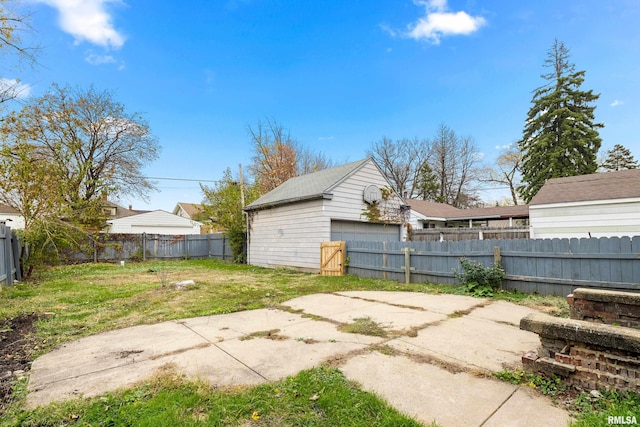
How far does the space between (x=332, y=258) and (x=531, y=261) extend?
548cm

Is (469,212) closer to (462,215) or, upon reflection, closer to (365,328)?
(462,215)

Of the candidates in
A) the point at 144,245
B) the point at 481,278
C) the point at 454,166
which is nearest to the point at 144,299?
the point at 481,278

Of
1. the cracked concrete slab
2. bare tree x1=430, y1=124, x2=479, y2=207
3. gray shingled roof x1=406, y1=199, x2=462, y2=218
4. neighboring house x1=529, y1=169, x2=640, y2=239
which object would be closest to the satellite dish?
neighboring house x1=529, y1=169, x2=640, y2=239

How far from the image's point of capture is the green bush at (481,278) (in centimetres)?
659

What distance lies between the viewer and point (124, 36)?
435 inches

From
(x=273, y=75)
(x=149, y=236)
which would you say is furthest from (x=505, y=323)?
(x=149, y=236)

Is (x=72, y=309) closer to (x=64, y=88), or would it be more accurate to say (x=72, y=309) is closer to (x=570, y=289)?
(x=570, y=289)

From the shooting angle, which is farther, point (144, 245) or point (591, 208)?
point (144, 245)

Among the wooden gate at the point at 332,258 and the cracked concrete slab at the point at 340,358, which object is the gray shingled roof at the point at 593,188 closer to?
the wooden gate at the point at 332,258

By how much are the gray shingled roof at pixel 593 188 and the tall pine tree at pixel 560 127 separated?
10245 mm

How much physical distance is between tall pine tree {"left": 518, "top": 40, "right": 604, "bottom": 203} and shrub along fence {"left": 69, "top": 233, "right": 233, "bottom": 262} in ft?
75.9

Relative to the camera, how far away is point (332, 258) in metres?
10.0

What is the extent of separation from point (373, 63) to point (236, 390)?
16217 mm

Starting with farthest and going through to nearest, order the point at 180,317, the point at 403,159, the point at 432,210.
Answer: the point at 403,159
the point at 432,210
the point at 180,317
